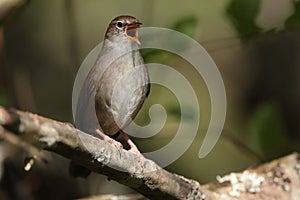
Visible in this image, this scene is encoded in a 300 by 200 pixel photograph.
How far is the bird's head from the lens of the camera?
12.6ft

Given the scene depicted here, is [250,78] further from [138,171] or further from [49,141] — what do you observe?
[49,141]

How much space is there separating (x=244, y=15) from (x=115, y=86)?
0.70 metres

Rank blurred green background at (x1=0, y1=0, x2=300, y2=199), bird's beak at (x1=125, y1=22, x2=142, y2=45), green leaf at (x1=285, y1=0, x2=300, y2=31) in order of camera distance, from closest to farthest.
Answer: green leaf at (x1=285, y1=0, x2=300, y2=31) < bird's beak at (x1=125, y1=22, x2=142, y2=45) < blurred green background at (x1=0, y1=0, x2=300, y2=199)

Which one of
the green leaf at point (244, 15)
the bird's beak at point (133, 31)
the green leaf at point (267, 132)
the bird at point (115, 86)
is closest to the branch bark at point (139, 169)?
the green leaf at point (267, 132)

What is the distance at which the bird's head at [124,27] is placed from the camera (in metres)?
3.85

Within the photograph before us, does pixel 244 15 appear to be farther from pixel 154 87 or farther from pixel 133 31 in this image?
pixel 154 87

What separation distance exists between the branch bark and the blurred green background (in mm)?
738

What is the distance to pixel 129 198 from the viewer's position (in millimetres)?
3957

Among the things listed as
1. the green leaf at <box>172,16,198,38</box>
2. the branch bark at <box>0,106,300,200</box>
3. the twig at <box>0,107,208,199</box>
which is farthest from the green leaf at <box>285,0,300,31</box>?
the twig at <box>0,107,208,199</box>

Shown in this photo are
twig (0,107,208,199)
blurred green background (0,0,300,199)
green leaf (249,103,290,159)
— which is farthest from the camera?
blurred green background (0,0,300,199)

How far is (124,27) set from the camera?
3.88m

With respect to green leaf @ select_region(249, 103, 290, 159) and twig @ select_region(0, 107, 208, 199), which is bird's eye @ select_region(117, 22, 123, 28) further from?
green leaf @ select_region(249, 103, 290, 159)

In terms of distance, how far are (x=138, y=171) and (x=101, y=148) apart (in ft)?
1.04

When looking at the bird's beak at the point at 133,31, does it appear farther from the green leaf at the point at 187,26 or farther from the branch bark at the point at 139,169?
the branch bark at the point at 139,169
